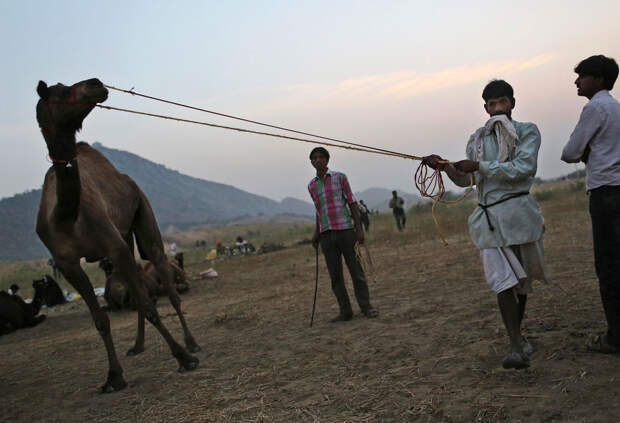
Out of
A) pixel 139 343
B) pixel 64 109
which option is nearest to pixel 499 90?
pixel 64 109

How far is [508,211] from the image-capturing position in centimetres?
415

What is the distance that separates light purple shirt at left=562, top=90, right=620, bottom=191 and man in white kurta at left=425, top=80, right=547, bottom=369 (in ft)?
0.99

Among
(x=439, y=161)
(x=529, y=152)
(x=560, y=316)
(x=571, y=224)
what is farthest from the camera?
(x=571, y=224)

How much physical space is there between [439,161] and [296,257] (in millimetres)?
14682

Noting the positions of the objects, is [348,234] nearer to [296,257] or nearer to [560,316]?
[560,316]

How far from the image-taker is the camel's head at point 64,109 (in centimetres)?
512

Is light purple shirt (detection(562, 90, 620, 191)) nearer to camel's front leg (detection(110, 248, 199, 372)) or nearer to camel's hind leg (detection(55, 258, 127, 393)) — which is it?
camel's front leg (detection(110, 248, 199, 372))

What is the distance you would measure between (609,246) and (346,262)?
3498 mm

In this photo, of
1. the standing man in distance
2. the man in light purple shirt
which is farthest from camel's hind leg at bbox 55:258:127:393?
the standing man in distance

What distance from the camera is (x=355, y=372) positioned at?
186 inches

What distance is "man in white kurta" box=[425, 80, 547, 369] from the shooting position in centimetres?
408

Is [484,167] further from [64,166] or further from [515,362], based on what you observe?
[64,166]

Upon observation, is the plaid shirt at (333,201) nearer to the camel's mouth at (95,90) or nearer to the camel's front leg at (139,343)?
the camel's front leg at (139,343)

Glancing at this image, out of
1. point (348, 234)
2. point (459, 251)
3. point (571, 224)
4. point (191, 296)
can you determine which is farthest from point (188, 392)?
point (571, 224)
